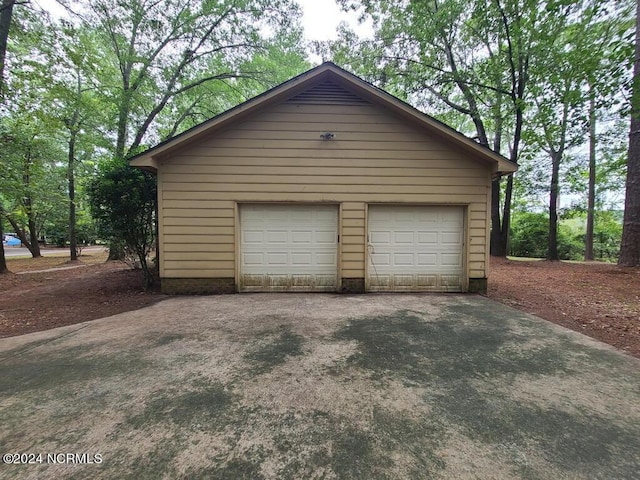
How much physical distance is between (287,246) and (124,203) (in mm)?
3556

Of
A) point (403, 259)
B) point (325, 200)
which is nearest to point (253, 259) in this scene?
point (325, 200)

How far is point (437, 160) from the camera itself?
20.7 feet

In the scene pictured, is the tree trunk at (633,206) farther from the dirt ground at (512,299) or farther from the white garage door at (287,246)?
the white garage door at (287,246)

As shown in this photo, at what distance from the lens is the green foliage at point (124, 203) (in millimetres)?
6211

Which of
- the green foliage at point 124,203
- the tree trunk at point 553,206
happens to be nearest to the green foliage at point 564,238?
the tree trunk at point 553,206

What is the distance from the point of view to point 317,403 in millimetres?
2303

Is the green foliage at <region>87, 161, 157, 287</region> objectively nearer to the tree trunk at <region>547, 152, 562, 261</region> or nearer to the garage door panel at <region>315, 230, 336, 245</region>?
the garage door panel at <region>315, 230, 336, 245</region>

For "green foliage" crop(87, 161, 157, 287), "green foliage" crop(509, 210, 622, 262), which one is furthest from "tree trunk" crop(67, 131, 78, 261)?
"green foliage" crop(509, 210, 622, 262)

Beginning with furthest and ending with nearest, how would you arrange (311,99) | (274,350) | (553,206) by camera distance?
1. (553,206)
2. (311,99)
3. (274,350)

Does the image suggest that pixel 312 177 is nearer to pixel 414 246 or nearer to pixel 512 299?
pixel 414 246

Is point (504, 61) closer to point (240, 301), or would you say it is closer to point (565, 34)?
point (565, 34)

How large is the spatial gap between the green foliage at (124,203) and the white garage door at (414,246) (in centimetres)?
502

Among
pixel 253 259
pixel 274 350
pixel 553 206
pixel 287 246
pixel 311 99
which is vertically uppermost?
pixel 311 99

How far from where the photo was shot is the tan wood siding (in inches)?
243
